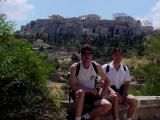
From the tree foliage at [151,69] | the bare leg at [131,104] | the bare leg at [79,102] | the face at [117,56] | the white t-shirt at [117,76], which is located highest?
the face at [117,56]

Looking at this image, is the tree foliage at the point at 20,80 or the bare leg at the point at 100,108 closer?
the tree foliage at the point at 20,80

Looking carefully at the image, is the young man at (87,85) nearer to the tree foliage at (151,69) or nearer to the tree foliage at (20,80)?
the tree foliage at (20,80)

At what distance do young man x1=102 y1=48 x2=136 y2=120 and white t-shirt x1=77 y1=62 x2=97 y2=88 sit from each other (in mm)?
657

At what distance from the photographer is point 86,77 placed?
26.4 feet

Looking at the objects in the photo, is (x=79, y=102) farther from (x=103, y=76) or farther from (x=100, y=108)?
(x=103, y=76)

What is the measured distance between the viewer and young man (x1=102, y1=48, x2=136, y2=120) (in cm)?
866

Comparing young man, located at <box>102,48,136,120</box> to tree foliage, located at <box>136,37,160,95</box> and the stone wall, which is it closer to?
the stone wall

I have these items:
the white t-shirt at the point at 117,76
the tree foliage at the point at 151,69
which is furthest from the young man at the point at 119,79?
the tree foliage at the point at 151,69

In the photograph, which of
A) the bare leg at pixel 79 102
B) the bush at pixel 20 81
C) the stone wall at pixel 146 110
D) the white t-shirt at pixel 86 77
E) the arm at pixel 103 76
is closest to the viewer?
the bush at pixel 20 81

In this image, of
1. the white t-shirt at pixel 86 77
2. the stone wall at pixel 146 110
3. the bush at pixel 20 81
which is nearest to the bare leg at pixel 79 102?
the white t-shirt at pixel 86 77

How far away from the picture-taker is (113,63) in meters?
8.83

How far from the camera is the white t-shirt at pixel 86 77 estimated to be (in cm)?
803

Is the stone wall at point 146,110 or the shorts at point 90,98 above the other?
the shorts at point 90,98

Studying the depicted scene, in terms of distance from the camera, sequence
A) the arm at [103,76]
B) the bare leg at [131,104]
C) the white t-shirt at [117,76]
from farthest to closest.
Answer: the white t-shirt at [117,76]
the bare leg at [131,104]
the arm at [103,76]
